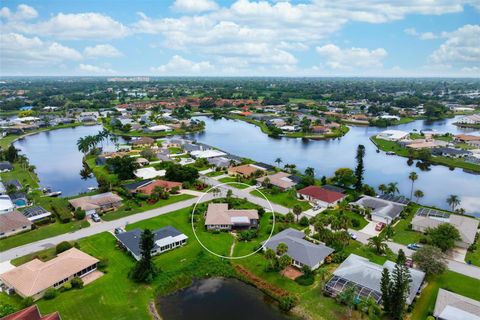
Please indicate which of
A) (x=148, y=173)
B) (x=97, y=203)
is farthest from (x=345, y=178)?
(x=97, y=203)

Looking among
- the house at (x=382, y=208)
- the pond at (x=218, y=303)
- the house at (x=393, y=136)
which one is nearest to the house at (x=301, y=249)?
the pond at (x=218, y=303)

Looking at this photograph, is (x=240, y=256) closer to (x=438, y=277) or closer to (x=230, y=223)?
(x=230, y=223)

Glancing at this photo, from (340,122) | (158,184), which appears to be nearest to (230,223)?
(158,184)

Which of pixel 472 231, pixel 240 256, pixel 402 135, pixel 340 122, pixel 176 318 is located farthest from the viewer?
pixel 340 122

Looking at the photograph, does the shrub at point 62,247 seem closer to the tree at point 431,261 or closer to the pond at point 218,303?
the pond at point 218,303

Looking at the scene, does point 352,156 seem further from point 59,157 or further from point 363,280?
point 59,157

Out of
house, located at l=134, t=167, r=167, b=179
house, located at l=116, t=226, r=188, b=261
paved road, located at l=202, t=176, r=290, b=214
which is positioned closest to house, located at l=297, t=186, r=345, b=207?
paved road, located at l=202, t=176, r=290, b=214

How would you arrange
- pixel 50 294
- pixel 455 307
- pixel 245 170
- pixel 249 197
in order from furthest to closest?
pixel 245 170 → pixel 249 197 → pixel 50 294 → pixel 455 307
